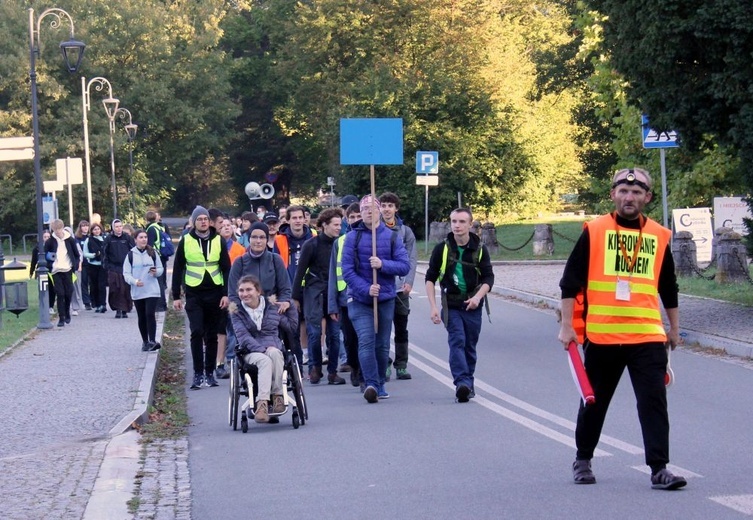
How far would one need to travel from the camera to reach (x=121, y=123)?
63.4 metres

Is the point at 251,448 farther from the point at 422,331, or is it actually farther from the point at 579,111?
the point at 579,111

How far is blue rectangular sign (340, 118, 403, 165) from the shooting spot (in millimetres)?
13773

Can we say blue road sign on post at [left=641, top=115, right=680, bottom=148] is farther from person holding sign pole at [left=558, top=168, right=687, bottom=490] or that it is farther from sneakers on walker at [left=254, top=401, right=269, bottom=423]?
person holding sign pole at [left=558, top=168, right=687, bottom=490]

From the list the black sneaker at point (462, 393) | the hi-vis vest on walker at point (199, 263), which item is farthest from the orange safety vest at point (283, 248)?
the black sneaker at point (462, 393)

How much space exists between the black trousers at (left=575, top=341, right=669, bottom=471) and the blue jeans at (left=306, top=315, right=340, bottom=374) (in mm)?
6649

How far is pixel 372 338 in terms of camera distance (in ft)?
38.5

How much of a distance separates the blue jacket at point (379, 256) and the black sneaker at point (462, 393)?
1.20m

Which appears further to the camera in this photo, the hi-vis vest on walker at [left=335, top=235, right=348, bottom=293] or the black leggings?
the black leggings

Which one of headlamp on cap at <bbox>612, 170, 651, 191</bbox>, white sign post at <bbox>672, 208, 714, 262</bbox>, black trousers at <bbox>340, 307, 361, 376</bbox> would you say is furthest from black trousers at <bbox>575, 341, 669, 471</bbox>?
white sign post at <bbox>672, 208, 714, 262</bbox>

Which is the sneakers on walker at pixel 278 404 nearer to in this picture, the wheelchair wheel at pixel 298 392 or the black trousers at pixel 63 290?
the wheelchair wheel at pixel 298 392

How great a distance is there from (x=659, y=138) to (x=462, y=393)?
8.34 m

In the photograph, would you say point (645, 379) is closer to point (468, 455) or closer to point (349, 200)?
point (468, 455)

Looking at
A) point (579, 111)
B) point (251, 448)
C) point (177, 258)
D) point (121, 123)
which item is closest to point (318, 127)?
point (121, 123)

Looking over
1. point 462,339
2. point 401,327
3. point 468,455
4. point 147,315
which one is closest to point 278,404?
point 462,339
